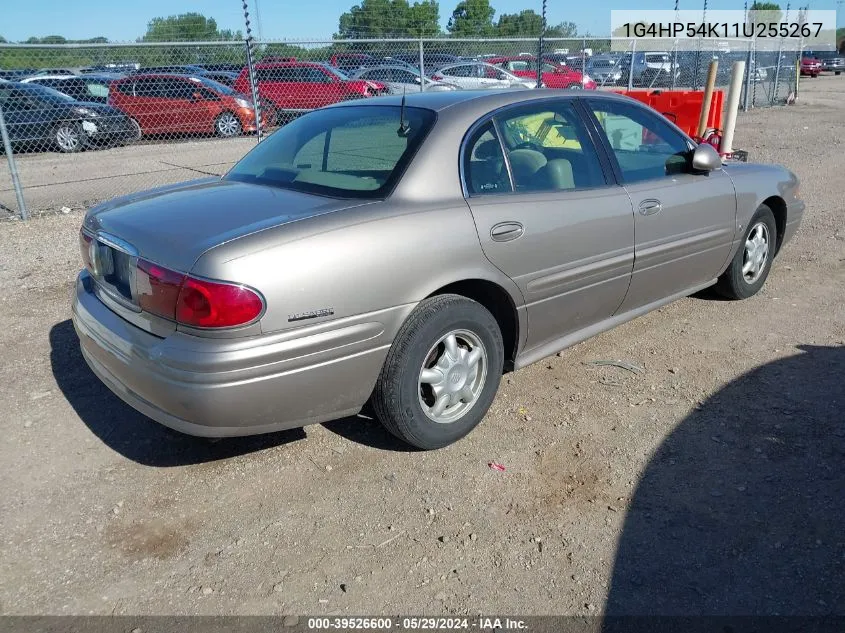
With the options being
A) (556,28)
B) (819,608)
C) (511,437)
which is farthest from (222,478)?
(556,28)

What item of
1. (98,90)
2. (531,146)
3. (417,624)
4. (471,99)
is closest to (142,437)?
(417,624)

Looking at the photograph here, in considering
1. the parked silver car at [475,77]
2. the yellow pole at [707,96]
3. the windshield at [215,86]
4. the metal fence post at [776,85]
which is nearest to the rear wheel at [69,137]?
the windshield at [215,86]

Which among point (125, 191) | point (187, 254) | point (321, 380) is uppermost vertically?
point (187, 254)

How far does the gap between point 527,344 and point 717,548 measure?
4.39 feet

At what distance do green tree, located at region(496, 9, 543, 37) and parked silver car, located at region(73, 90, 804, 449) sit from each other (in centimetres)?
1316

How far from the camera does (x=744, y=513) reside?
2900mm

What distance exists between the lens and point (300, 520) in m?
2.93

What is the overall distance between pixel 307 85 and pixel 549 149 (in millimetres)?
12154

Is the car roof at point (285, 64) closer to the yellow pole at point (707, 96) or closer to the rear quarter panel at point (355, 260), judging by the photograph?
the yellow pole at point (707, 96)

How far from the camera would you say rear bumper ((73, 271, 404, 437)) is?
2666 millimetres

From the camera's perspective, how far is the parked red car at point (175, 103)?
13859 mm

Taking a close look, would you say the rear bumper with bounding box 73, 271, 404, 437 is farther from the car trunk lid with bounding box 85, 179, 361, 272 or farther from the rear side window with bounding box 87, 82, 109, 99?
the rear side window with bounding box 87, 82, 109, 99

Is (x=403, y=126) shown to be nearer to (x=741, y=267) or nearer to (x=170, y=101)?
(x=741, y=267)

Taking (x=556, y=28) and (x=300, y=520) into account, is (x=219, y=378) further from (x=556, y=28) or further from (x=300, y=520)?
(x=556, y=28)
